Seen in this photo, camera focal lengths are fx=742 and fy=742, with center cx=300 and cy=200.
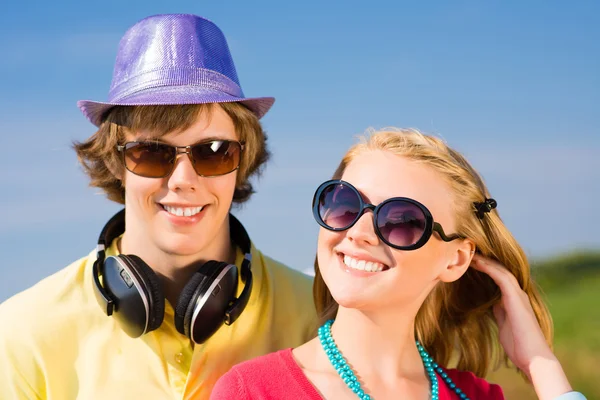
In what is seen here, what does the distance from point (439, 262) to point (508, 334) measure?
30.1 inches

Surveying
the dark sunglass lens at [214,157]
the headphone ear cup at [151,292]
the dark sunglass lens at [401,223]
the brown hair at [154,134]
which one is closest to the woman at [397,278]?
the dark sunglass lens at [401,223]

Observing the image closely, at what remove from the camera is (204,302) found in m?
3.54

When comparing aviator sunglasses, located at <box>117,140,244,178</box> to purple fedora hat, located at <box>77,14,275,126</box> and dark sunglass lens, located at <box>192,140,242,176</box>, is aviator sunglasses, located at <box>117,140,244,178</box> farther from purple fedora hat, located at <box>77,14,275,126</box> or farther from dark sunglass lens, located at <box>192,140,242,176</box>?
purple fedora hat, located at <box>77,14,275,126</box>

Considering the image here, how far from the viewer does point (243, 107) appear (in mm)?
4145

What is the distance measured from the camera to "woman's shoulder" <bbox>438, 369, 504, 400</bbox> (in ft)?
11.9

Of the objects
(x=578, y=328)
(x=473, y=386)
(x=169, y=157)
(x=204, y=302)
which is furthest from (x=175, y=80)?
(x=578, y=328)

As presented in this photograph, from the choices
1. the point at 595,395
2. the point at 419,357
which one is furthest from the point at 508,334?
the point at 595,395

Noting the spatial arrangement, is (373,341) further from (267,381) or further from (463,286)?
(463,286)

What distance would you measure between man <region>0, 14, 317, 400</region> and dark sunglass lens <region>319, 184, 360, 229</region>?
2.53 ft

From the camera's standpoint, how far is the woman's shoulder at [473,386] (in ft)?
11.9

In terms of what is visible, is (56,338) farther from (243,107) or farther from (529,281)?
(529,281)

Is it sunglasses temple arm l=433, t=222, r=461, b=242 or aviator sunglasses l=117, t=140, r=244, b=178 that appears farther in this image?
aviator sunglasses l=117, t=140, r=244, b=178

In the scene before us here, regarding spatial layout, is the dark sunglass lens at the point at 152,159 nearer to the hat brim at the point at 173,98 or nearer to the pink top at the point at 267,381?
the hat brim at the point at 173,98

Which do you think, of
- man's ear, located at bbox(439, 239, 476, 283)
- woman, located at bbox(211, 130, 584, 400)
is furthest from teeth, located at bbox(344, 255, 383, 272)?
man's ear, located at bbox(439, 239, 476, 283)
